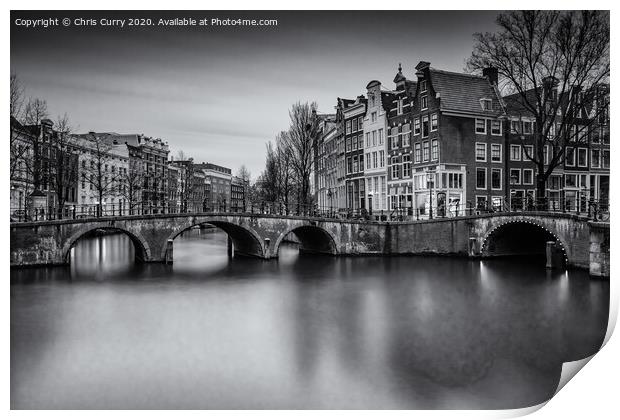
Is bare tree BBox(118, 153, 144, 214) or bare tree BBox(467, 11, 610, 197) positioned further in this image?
bare tree BBox(118, 153, 144, 214)

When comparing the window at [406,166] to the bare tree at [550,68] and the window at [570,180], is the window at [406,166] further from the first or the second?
the window at [570,180]

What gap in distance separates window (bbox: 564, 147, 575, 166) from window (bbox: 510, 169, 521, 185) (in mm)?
2404

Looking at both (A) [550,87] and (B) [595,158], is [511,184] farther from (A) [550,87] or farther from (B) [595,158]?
(B) [595,158]

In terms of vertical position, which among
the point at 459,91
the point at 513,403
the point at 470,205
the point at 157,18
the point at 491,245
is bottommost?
the point at 513,403

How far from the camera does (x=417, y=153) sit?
16.8 m

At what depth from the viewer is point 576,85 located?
33.8ft

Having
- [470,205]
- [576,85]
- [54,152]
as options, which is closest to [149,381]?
[54,152]

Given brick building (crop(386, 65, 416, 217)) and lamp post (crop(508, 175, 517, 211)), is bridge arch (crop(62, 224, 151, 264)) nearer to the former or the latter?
brick building (crop(386, 65, 416, 217))

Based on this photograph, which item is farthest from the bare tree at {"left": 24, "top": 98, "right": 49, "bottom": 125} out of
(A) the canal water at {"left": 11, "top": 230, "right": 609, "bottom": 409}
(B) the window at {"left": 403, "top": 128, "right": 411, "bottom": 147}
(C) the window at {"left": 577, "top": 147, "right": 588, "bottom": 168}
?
(B) the window at {"left": 403, "top": 128, "right": 411, "bottom": 147}

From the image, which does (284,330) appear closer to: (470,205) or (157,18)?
Result: (157,18)

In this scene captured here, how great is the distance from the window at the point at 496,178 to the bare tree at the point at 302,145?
5252 mm

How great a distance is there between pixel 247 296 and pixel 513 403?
600 cm

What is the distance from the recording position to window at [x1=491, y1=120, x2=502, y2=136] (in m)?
13.8

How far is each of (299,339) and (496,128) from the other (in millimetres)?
8333
